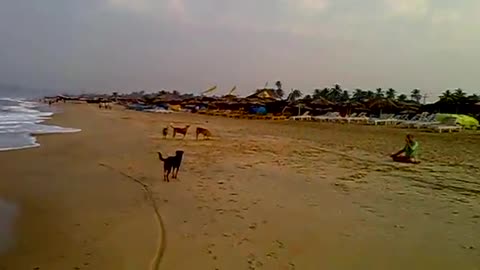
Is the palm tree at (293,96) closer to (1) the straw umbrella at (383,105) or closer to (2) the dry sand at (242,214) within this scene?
(1) the straw umbrella at (383,105)

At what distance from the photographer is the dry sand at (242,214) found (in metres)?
4.55

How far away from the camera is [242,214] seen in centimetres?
617

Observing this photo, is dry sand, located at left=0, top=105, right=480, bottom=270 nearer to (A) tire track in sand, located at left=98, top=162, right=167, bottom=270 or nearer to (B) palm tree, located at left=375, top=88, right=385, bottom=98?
(A) tire track in sand, located at left=98, top=162, right=167, bottom=270

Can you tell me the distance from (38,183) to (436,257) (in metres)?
7.51

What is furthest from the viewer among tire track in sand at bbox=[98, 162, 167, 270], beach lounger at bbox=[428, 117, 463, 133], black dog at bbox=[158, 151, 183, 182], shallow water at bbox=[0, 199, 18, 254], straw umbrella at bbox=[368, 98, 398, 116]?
straw umbrella at bbox=[368, 98, 398, 116]

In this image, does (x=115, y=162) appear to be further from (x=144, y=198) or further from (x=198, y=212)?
(x=198, y=212)

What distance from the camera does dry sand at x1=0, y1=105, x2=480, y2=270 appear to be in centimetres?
455

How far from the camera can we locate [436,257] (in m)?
4.58

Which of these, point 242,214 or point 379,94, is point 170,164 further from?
point 379,94

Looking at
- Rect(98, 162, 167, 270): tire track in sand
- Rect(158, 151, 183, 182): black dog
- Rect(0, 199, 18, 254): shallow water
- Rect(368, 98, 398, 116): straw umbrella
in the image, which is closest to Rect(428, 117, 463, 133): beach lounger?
Rect(368, 98, 398, 116): straw umbrella

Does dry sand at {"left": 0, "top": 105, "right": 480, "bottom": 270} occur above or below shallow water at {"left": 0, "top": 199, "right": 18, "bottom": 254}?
above

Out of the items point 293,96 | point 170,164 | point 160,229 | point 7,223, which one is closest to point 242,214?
point 160,229

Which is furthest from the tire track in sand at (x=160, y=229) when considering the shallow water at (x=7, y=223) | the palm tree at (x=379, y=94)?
the palm tree at (x=379, y=94)

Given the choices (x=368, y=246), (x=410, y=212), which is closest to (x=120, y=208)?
(x=368, y=246)
